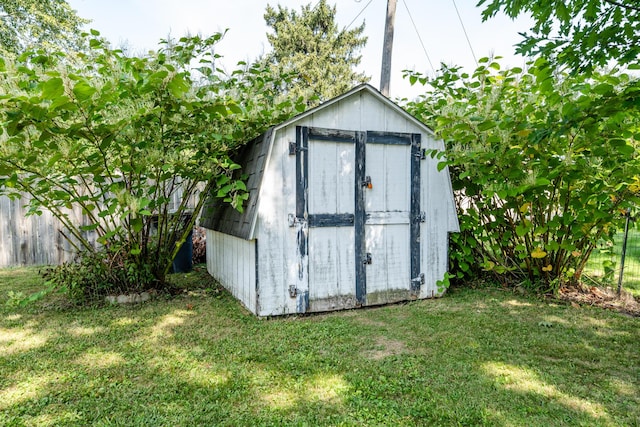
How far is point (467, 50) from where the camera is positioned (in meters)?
9.22

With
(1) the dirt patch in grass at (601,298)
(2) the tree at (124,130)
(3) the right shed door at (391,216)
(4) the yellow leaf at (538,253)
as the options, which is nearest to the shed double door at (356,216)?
(3) the right shed door at (391,216)

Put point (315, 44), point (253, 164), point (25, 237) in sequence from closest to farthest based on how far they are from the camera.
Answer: point (253, 164), point (25, 237), point (315, 44)

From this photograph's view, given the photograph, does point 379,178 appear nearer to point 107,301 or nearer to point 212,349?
point 212,349

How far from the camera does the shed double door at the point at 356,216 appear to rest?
12.8 feet

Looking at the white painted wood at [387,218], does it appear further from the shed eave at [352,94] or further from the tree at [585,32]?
the tree at [585,32]

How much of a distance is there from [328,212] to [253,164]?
93cm

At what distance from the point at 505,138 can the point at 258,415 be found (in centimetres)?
309

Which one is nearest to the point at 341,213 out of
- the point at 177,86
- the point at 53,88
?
the point at 177,86

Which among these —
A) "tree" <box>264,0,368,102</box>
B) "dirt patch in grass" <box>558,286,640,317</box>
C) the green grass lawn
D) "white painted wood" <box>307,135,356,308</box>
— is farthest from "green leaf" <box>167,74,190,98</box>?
"tree" <box>264,0,368,102</box>

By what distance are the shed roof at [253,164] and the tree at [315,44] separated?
14.7m

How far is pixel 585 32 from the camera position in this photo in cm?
211

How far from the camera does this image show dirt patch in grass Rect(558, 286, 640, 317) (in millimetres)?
3971

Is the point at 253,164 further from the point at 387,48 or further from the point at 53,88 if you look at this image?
the point at 387,48

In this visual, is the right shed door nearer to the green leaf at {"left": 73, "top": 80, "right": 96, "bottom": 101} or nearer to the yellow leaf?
the yellow leaf
